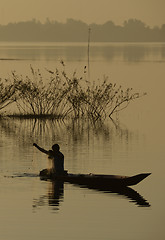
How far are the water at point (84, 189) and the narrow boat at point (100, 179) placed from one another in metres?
0.28

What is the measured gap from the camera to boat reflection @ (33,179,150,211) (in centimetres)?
2888

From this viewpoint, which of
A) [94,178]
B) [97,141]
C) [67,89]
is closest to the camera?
[94,178]

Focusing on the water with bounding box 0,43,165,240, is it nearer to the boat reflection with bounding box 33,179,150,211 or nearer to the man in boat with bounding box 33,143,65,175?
the boat reflection with bounding box 33,179,150,211

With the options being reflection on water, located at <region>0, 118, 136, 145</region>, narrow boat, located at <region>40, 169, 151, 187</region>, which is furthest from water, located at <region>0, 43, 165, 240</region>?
narrow boat, located at <region>40, 169, 151, 187</region>

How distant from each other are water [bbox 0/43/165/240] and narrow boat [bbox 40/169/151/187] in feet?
0.93

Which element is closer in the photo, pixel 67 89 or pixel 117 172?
pixel 117 172

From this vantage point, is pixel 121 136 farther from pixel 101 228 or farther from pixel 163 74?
pixel 163 74

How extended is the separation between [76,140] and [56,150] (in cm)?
1107

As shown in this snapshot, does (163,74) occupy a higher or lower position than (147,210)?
higher

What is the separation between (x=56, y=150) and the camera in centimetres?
3184

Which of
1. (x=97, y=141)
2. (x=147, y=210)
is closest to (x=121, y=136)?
(x=97, y=141)

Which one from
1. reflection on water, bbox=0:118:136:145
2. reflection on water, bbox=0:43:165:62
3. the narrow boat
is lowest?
the narrow boat

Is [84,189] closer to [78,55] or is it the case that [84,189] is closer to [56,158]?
[56,158]

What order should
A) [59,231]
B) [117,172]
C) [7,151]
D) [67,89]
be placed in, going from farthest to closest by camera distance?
[67,89], [7,151], [117,172], [59,231]
